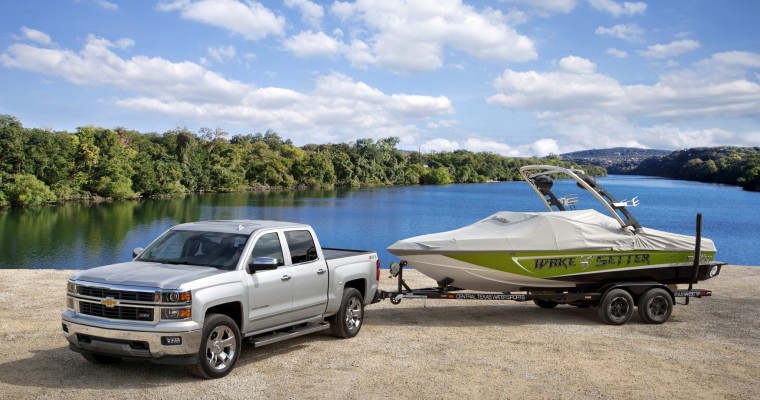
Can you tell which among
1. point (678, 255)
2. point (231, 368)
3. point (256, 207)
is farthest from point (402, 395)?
point (256, 207)

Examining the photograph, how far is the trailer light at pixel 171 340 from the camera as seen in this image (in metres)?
7.53

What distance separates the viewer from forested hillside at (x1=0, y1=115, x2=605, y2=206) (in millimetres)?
78188

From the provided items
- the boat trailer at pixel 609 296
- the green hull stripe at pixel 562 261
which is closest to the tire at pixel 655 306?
the boat trailer at pixel 609 296

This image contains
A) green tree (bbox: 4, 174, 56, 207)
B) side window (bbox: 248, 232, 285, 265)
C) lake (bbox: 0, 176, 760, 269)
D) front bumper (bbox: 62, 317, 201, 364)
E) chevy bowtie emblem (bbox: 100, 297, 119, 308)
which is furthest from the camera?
green tree (bbox: 4, 174, 56, 207)

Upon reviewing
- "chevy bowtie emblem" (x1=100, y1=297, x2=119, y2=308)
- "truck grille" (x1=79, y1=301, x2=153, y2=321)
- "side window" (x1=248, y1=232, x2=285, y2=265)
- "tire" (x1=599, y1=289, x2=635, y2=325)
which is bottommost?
"tire" (x1=599, y1=289, x2=635, y2=325)

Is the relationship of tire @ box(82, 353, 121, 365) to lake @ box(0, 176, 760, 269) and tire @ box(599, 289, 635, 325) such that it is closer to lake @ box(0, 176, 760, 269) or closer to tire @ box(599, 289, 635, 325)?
tire @ box(599, 289, 635, 325)

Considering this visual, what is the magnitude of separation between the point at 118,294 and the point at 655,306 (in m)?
9.65

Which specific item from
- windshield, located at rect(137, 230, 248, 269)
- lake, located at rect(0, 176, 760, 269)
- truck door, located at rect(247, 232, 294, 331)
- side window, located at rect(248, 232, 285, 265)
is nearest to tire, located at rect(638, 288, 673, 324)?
truck door, located at rect(247, 232, 294, 331)

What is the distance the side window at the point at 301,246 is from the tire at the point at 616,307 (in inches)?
224

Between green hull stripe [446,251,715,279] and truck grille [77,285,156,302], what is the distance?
566cm

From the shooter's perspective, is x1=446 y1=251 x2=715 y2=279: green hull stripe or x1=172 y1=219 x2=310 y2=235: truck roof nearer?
x1=172 y1=219 x2=310 y2=235: truck roof

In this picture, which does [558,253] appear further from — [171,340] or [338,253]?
[171,340]

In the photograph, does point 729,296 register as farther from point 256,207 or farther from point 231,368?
point 256,207

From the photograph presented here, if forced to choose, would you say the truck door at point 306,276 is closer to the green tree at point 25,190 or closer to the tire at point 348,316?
the tire at point 348,316
